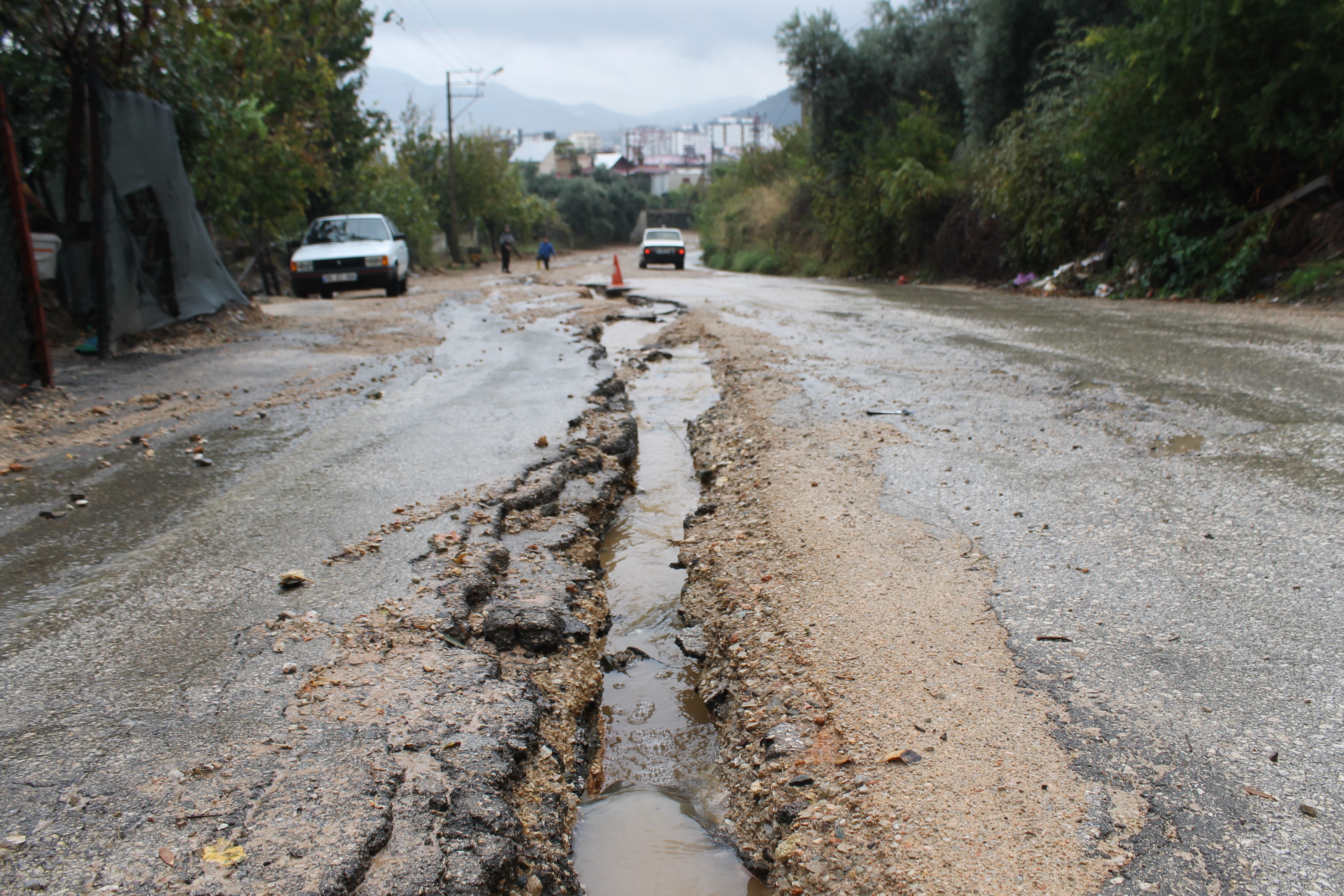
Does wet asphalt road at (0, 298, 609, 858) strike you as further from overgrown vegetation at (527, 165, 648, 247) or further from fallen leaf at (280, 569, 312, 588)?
overgrown vegetation at (527, 165, 648, 247)

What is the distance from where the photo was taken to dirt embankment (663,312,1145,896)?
6.27ft

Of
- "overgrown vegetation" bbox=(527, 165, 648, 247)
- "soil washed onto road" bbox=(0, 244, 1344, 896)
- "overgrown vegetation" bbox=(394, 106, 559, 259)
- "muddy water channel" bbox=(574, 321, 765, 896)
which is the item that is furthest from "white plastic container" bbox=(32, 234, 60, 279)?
"overgrown vegetation" bbox=(527, 165, 648, 247)

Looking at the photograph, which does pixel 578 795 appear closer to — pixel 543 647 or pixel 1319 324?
pixel 543 647

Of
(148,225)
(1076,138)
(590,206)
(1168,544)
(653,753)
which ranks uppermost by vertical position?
(590,206)

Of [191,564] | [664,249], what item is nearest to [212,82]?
[191,564]

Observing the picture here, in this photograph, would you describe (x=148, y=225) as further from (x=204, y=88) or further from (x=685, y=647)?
(x=685, y=647)

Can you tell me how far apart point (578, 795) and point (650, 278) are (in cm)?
2025

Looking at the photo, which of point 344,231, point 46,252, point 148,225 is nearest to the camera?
point 46,252

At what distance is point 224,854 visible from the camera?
1829mm

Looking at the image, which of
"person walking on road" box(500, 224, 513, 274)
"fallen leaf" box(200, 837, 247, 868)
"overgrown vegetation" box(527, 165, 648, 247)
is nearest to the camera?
"fallen leaf" box(200, 837, 247, 868)

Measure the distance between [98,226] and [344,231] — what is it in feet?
29.2

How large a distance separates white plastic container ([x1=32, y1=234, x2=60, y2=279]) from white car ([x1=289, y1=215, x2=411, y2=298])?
680 centimetres

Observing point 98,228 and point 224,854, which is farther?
point 98,228

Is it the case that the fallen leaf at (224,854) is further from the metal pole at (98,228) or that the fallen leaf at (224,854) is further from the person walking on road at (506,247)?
the person walking on road at (506,247)
